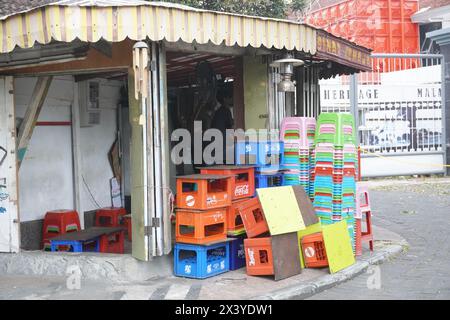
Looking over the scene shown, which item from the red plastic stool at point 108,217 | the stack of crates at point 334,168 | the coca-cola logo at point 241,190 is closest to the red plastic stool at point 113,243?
the red plastic stool at point 108,217

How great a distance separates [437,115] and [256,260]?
45.1 feet

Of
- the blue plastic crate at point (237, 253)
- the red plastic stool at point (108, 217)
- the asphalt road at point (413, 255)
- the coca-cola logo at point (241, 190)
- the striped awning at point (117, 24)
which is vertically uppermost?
the striped awning at point (117, 24)

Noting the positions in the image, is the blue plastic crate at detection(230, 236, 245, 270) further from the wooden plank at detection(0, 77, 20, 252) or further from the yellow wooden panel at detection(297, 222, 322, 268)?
the wooden plank at detection(0, 77, 20, 252)

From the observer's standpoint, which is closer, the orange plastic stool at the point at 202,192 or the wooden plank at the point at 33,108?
the orange plastic stool at the point at 202,192

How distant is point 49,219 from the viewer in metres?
8.16

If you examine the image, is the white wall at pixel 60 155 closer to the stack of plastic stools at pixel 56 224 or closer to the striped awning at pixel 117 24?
the stack of plastic stools at pixel 56 224

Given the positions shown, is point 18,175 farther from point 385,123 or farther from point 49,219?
point 385,123

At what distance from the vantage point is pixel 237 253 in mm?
7254

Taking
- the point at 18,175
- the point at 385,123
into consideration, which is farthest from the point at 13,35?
the point at 385,123

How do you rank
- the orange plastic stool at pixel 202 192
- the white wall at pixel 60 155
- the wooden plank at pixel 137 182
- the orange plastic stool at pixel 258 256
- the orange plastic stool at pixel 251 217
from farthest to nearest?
the white wall at pixel 60 155
the orange plastic stool at pixel 251 217
the orange plastic stool at pixel 258 256
the orange plastic stool at pixel 202 192
the wooden plank at pixel 137 182

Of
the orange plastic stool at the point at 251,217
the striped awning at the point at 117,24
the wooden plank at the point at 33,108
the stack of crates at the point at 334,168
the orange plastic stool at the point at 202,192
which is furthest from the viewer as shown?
the stack of crates at the point at 334,168

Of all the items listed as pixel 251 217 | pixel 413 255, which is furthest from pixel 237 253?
pixel 413 255

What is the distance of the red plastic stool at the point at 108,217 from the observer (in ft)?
29.9

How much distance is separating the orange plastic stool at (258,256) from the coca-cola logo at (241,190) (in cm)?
64
